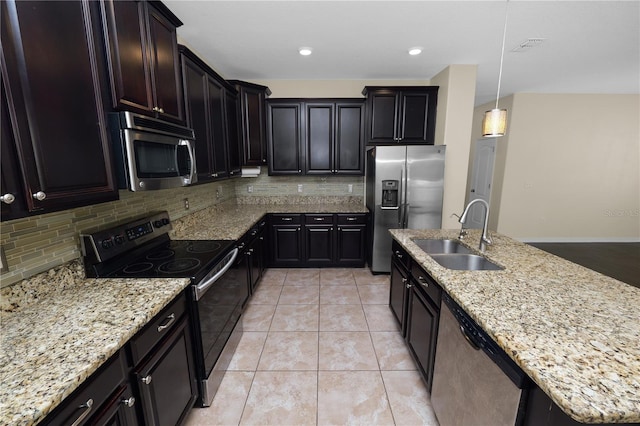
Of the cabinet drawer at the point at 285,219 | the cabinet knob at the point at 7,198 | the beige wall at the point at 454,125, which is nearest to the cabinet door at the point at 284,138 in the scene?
the cabinet drawer at the point at 285,219

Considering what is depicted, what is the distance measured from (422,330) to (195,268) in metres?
1.49

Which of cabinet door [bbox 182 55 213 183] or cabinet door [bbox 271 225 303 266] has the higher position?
cabinet door [bbox 182 55 213 183]

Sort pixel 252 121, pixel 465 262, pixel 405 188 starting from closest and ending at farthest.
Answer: pixel 465 262, pixel 405 188, pixel 252 121

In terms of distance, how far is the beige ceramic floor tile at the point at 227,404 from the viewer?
155cm

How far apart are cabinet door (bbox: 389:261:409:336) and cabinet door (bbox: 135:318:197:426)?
59.8 inches

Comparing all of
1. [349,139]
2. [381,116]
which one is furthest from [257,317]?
[381,116]

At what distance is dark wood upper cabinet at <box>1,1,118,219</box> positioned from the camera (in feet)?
2.84

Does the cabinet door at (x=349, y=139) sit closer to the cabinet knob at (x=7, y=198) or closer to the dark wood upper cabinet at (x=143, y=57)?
the dark wood upper cabinet at (x=143, y=57)

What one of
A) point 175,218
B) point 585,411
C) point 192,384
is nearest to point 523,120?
point 585,411

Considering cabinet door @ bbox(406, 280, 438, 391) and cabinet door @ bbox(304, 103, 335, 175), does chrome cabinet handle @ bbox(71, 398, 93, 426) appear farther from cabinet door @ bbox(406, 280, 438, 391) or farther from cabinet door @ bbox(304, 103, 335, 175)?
cabinet door @ bbox(304, 103, 335, 175)

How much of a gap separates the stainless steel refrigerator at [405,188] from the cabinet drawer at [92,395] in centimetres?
281

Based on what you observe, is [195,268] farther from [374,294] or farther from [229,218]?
[374,294]

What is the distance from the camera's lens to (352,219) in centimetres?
354

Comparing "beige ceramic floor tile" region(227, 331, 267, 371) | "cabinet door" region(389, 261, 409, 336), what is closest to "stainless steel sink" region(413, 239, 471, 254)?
"cabinet door" region(389, 261, 409, 336)
